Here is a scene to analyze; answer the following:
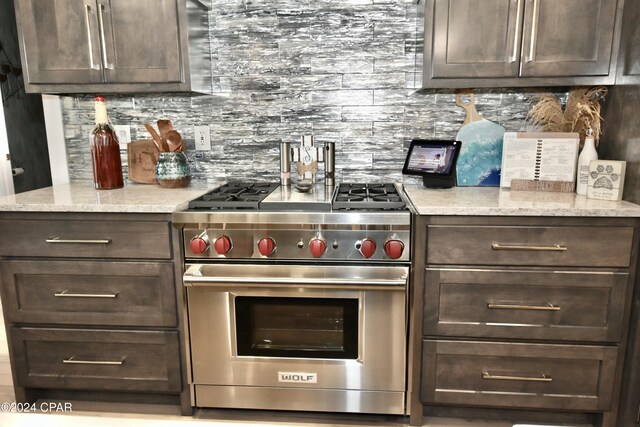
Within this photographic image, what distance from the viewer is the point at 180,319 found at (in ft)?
5.88

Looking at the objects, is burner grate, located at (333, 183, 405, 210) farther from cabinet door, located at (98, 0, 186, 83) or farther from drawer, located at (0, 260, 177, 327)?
cabinet door, located at (98, 0, 186, 83)

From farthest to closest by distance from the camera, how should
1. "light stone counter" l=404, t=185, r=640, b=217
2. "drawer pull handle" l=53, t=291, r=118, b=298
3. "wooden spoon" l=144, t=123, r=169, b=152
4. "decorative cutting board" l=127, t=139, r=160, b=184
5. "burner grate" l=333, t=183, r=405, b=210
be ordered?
"decorative cutting board" l=127, t=139, r=160, b=184, "wooden spoon" l=144, t=123, r=169, b=152, "drawer pull handle" l=53, t=291, r=118, b=298, "burner grate" l=333, t=183, r=405, b=210, "light stone counter" l=404, t=185, r=640, b=217

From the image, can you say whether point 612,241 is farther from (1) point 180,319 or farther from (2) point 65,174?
(2) point 65,174

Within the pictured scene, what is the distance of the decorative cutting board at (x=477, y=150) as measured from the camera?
84.0 inches

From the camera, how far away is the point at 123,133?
2301 millimetres

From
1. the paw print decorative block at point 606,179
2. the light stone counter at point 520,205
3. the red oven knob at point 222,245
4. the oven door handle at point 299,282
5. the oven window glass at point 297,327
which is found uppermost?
the paw print decorative block at point 606,179

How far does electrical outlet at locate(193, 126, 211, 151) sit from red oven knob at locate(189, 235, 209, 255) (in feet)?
2.36

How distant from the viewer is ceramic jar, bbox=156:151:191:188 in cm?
205

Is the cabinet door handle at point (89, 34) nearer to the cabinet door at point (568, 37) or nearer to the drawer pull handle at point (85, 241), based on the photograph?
the drawer pull handle at point (85, 241)

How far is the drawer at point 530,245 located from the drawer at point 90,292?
1.07m

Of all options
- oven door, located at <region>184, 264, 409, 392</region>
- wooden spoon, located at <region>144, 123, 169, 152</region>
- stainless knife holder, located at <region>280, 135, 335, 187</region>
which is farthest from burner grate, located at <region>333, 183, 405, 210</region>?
wooden spoon, located at <region>144, 123, 169, 152</region>

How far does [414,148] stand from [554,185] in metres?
0.62

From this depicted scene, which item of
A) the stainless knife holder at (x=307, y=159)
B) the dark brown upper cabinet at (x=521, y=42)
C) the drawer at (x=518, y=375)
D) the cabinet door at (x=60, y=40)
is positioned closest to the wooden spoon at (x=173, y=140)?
the cabinet door at (x=60, y=40)

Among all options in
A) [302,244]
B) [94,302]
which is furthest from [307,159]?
[94,302]
